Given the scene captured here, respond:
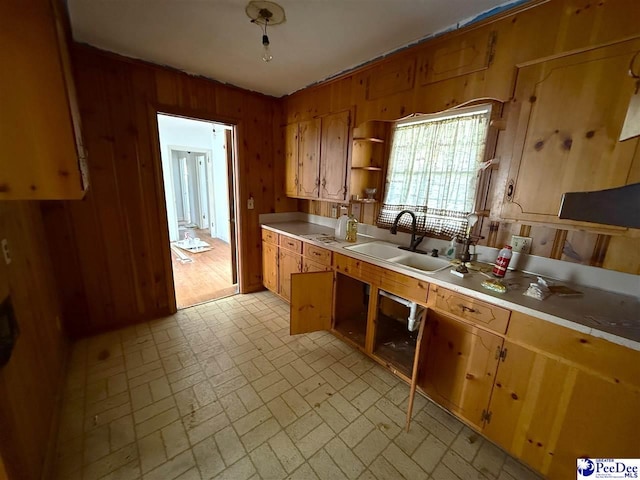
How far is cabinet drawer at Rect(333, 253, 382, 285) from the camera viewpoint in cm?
193

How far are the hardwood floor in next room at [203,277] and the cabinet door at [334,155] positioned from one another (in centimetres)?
191

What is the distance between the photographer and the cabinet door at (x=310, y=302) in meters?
2.19

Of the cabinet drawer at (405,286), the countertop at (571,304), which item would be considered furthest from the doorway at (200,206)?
the countertop at (571,304)

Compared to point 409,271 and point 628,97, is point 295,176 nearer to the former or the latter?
point 409,271

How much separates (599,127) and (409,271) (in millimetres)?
1139

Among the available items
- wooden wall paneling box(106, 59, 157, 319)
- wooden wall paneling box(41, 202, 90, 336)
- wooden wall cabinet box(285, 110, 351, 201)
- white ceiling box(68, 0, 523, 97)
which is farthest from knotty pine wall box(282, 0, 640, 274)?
wooden wall paneling box(41, 202, 90, 336)

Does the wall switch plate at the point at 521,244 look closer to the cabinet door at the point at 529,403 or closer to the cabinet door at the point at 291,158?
the cabinet door at the point at 529,403

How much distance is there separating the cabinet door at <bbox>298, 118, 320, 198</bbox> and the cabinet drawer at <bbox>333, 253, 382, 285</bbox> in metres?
0.95

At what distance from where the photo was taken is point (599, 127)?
45.7 inches

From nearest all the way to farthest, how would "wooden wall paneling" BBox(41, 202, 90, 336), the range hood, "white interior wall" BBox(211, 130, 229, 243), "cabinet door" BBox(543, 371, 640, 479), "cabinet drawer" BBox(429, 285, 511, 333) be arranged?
the range hood, "cabinet door" BBox(543, 371, 640, 479), "cabinet drawer" BBox(429, 285, 511, 333), "wooden wall paneling" BBox(41, 202, 90, 336), "white interior wall" BBox(211, 130, 229, 243)

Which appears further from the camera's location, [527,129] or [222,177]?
[222,177]

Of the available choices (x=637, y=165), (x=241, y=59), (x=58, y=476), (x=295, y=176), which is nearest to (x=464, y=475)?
(x=637, y=165)

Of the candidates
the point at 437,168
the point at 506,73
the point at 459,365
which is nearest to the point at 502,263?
the point at 459,365

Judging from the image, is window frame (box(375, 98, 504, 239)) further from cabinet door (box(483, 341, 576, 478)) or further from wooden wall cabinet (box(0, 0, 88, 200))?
wooden wall cabinet (box(0, 0, 88, 200))
